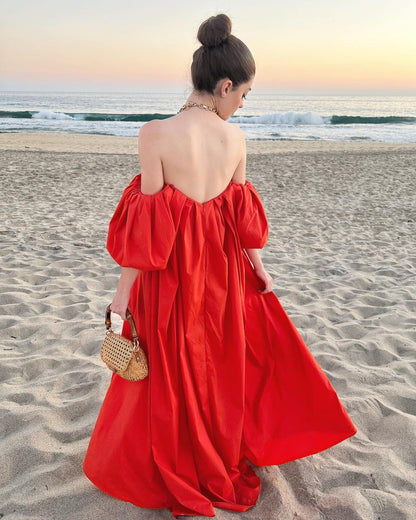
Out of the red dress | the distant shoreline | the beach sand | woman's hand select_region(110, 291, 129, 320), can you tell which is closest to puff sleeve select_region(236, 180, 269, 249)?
the red dress

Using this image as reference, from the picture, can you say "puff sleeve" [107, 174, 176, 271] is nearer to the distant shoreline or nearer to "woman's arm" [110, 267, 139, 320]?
"woman's arm" [110, 267, 139, 320]

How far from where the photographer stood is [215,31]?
1.73 metres

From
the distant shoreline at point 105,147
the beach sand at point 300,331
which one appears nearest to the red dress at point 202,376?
the beach sand at point 300,331

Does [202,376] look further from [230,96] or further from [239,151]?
[230,96]

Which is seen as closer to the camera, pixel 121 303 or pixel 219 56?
pixel 219 56

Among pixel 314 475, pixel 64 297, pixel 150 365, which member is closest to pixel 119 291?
pixel 150 365

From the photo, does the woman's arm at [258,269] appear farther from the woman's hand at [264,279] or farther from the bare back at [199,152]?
the bare back at [199,152]

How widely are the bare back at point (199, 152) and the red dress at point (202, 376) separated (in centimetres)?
5

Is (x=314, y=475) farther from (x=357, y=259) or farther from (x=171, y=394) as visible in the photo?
(x=357, y=259)

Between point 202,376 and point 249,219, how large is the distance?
0.62 m

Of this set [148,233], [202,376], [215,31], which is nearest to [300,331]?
[202,376]

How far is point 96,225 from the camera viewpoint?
682 cm

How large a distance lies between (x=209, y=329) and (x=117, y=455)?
597mm

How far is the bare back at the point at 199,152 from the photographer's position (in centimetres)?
178
